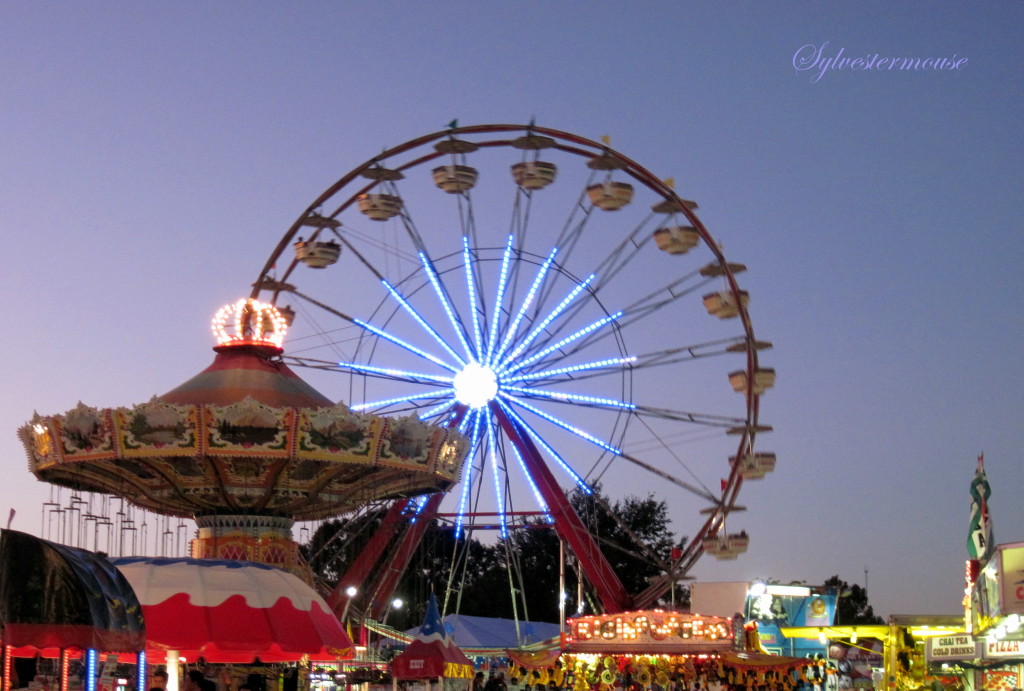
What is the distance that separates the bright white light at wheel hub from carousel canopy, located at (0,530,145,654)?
19.0 m

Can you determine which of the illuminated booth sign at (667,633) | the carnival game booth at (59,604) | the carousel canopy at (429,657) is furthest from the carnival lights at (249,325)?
the illuminated booth sign at (667,633)

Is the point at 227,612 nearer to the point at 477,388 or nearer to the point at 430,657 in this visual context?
the point at 430,657

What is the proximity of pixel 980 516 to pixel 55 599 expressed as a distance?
20144 mm

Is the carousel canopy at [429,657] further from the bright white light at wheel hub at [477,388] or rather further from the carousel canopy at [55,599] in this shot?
the carousel canopy at [55,599]

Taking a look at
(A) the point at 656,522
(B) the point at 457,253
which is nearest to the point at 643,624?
(B) the point at 457,253

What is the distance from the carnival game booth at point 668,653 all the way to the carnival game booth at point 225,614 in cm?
1269

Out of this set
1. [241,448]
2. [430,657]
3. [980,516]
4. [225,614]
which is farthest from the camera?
[980,516]

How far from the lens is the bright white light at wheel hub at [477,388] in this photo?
2659cm

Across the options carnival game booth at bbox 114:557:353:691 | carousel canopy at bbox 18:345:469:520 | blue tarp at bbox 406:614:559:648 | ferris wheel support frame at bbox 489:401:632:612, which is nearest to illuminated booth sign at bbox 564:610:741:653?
ferris wheel support frame at bbox 489:401:632:612

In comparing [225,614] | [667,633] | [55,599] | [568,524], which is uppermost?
[568,524]

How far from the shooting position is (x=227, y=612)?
12883 millimetres

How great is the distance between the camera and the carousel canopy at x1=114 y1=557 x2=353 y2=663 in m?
12.5

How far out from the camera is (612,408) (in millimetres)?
26562

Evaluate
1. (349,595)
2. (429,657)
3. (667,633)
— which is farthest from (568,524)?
(429,657)
